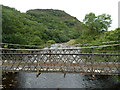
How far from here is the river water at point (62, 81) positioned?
23.1 ft

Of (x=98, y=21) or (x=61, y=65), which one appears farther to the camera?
(x=98, y=21)

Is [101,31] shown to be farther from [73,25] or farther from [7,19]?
[73,25]

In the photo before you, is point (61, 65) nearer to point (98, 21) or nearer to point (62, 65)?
point (62, 65)

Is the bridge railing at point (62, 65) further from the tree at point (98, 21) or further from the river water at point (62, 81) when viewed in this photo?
the tree at point (98, 21)

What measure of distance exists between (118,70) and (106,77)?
2.92m

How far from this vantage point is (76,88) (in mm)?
Answer: 6773

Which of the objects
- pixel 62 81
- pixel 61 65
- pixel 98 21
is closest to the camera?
pixel 61 65

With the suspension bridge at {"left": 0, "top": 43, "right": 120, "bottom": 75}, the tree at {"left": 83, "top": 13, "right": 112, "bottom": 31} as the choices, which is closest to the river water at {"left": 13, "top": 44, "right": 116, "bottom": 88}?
the suspension bridge at {"left": 0, "top": 43, "right": 120, "bottom": 75}

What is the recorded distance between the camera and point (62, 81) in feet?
24.9

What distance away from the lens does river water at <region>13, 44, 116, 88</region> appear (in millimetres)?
7031

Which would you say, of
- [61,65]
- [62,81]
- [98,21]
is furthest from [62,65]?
[98,21]

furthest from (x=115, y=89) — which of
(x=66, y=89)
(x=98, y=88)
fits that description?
(x=66, y=89)

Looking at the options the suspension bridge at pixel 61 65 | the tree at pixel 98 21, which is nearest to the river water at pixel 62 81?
the suspension bridge at pixel 61 65

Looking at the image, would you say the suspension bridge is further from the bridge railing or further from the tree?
the tree
